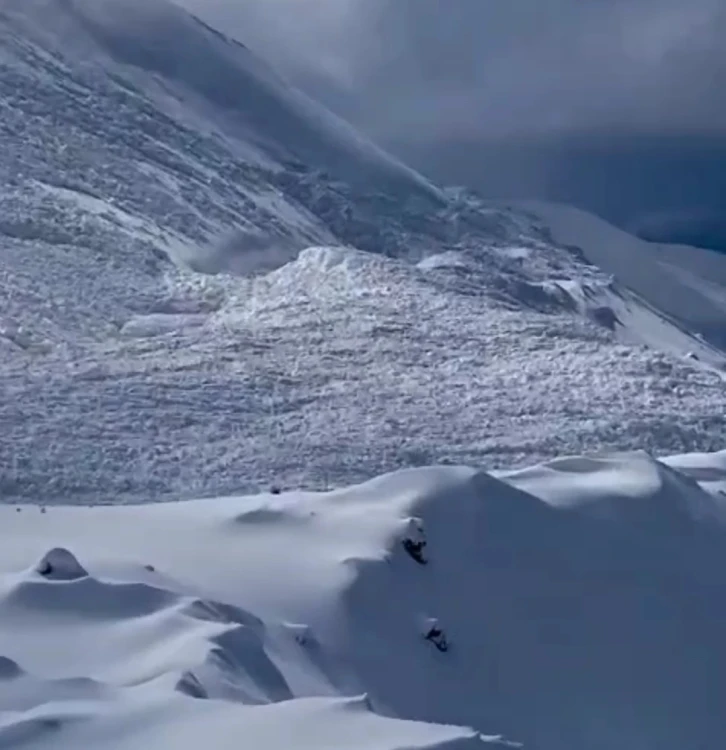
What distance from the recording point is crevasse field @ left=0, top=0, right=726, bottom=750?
363 inches

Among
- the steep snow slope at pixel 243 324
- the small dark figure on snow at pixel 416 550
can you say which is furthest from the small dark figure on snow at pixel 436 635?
the steep snow slope at pixel 243 324

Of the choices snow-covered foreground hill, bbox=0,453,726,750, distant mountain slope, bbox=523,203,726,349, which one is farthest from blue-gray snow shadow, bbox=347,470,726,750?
distant mountain slope, bbox=523,203,726,349

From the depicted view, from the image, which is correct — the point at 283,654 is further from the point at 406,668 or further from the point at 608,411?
the point at 608,411

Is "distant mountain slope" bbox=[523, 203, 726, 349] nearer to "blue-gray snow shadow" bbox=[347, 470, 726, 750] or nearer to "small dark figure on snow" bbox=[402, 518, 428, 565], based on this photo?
"blue-gray snow shadow" bbox=[347, 470, 726, 750]

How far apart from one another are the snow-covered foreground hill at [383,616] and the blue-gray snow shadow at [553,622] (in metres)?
0.02

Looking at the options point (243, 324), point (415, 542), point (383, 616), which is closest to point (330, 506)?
point (415, 542)

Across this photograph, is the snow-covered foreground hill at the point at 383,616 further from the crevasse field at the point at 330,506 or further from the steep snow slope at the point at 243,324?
the steep snow slope at the point at 243,324

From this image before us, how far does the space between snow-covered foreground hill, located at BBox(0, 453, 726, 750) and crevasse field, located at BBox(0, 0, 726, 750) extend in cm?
3

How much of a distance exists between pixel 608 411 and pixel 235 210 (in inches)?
1025

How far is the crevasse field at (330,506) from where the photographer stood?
30.2 ft

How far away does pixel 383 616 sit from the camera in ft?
37.7

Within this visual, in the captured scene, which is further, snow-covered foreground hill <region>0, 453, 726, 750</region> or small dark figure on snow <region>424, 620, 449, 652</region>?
small dark figure on snow <region>424, 620, 449, 652</region>

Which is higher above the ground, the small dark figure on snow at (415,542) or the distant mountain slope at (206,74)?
the distant mountain slope at (206,74)

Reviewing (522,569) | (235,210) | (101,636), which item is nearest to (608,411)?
(522,569)
